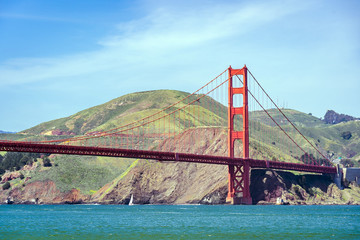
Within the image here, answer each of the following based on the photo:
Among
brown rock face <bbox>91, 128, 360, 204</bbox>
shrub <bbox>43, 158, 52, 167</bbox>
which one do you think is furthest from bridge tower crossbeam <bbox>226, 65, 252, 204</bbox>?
shrub <bbox>43, 158, 52, 167</bbox>

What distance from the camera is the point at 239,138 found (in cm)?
10600

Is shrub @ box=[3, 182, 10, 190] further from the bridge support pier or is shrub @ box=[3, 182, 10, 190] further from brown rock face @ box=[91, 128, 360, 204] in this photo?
the bridge support pier

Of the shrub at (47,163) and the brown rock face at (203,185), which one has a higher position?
the shrub at (47,163)

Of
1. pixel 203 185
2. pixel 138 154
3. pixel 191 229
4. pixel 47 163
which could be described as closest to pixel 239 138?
pixel 203 185

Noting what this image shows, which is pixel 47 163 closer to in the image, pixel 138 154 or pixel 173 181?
pixel 173 181

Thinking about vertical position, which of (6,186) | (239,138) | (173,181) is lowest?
(6,186)

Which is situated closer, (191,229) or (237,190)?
(191,229)

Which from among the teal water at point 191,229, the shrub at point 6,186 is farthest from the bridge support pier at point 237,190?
the shrub at point 6,186

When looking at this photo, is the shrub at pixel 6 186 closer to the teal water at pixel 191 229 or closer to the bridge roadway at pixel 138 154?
the bridge roadway at pixel 138 154

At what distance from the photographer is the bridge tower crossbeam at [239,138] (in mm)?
105438

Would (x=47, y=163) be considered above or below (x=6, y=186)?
above

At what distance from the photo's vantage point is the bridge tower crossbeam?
346ft

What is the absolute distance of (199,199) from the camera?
4619 inches

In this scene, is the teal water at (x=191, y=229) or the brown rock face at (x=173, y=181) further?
the brown rock face at (x=173, y=181)
